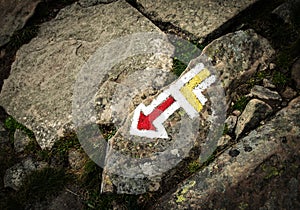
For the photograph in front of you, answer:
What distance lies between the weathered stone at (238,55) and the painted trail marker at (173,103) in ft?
0.34

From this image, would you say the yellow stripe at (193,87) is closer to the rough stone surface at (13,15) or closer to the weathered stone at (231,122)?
the weathered stone at (231,122)

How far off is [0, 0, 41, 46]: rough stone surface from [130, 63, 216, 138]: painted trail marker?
5.23 ft

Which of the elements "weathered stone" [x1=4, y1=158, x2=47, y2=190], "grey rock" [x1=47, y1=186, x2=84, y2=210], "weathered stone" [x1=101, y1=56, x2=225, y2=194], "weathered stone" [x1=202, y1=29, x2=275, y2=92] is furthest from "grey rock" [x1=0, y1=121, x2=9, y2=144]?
"weathered stone" [x1=202, y1=29, x2=275, y2=92]

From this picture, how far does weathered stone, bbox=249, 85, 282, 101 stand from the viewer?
2.07m

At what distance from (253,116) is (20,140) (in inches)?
66.8

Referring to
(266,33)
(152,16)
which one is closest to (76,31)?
(152,16)

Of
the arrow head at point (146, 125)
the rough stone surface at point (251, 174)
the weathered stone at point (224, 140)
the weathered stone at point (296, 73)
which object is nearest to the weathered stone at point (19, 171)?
the arrow head at point (146, 125)

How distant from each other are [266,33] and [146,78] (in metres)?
0.92

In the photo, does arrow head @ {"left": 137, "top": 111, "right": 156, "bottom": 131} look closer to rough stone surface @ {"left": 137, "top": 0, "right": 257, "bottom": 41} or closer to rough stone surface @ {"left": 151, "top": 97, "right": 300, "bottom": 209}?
rough stone surface @ {"left": 151, "top": 97, "right": 300, "bottom": 209}

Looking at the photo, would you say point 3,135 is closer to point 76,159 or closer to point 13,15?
point 76,159

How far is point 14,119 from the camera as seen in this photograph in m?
2.58

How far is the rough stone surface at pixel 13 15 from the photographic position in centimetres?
306

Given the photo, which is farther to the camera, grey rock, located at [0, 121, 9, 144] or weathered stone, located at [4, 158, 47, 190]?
grey rock, located at [0, 121, 9, 144]

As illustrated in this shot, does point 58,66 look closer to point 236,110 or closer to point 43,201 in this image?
point 43,201
